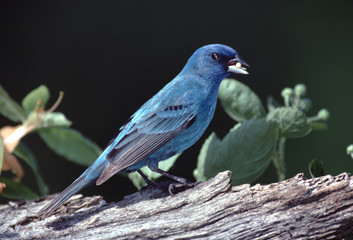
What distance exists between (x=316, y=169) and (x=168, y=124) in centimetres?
110

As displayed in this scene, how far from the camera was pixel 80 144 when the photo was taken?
2719 mm

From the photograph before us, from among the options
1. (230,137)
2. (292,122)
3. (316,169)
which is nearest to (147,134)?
(230,137)

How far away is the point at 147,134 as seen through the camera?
2914 mm

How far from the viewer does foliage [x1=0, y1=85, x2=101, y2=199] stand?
2602mm

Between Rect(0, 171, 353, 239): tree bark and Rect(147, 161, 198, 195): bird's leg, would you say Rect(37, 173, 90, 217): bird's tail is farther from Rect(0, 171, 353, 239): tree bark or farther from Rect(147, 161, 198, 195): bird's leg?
Rect(147, 161, 198, 195): bird's leg

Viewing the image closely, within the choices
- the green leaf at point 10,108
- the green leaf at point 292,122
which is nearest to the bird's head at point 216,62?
the green leaf at point 292,122

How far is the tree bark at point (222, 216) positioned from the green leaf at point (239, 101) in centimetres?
39

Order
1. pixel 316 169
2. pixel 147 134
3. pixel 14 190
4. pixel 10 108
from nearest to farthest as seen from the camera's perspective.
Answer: pixel 316 169, pixel 14 190, pixel 10 108, pixel 147 134

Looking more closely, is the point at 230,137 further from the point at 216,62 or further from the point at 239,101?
the point at 216,62

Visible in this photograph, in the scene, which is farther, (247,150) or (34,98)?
(34,98)

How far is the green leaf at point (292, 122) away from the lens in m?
2.33

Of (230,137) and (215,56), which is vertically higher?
(215,56)

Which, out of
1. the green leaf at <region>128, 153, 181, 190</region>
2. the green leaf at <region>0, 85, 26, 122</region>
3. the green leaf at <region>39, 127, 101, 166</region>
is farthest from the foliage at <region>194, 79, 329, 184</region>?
the green leaf at <region>0, 85, 26, 122</region>

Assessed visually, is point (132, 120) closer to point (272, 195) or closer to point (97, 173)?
point (97, 173)
